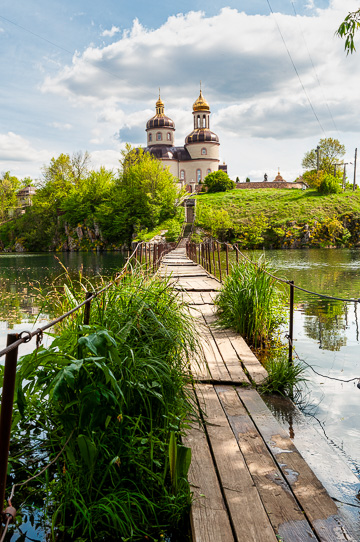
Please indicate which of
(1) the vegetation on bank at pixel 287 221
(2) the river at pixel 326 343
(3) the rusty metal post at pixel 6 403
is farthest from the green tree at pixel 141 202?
(3) the rusty metal post at pixel 6 403

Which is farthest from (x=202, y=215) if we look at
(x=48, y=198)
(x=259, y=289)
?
(x=259, y=289)

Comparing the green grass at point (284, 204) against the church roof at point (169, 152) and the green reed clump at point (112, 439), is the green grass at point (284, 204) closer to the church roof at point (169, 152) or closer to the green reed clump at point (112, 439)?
the church roof at point (169, 152)

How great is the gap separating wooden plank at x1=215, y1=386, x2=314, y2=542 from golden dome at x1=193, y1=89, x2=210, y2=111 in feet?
269

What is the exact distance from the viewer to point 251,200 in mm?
60906

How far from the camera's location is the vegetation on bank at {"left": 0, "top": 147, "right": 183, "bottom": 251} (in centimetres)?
5434

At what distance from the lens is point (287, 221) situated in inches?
2010

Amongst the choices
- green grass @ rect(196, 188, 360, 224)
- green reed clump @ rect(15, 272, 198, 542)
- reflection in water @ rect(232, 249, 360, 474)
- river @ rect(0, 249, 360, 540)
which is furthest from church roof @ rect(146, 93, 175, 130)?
green reed clump @ rect(15, 272, 198, 542)

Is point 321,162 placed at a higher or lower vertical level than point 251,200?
higher

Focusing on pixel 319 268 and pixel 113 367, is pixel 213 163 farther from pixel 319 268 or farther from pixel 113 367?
pixel 113 367

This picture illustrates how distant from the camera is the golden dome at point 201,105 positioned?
265ft

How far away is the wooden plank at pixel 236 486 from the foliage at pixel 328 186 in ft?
197

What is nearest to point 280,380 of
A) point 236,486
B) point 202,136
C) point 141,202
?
point 236,486

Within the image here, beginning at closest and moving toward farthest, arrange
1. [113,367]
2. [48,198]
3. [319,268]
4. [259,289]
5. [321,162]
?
[113,367]
[259,289]
[319,268]
[48,198]
[321,162]

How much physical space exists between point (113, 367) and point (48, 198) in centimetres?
6636
